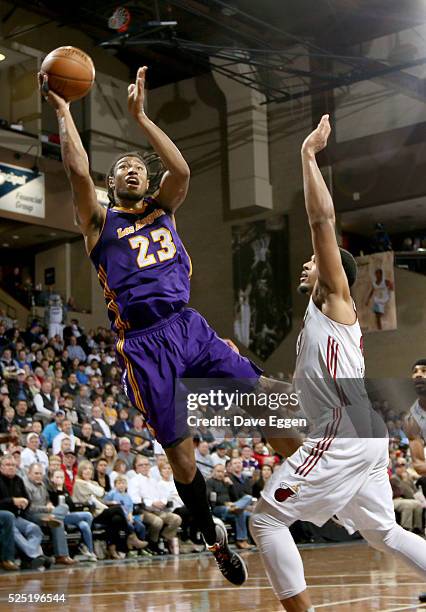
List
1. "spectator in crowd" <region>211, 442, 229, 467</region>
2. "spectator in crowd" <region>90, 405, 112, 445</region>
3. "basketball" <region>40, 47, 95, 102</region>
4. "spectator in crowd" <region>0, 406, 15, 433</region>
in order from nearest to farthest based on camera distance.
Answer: "basketball" <region>40, 47, 95, 102</region>
"spectator in crowd" <region>0, 406, 15, 433</region>
"spectator in crowd" <region>211, 442, 229, 467</region>
"spectator in crowd" <region>90, 405, 112, 445</region>

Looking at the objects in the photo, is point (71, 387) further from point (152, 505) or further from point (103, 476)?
point (152, 505)

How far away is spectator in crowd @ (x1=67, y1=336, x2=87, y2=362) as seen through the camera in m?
18.4

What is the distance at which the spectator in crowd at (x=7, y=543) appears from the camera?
8.77 metres

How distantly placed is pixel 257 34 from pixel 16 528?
1673 cm

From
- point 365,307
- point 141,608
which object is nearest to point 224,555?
point 141,608

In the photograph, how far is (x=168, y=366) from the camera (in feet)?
16.1

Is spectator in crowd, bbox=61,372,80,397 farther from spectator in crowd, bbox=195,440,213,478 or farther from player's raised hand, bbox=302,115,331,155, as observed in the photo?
player's raised hand, bbox=302,115,331,155

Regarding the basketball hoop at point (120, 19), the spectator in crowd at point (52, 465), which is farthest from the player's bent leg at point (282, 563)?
the basketball hoop at point (120, 19)

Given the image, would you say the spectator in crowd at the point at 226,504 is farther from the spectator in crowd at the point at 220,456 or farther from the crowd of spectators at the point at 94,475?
the spectator in crowd at the point at 220,456

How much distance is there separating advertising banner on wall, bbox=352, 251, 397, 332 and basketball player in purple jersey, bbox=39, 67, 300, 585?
17948 mm

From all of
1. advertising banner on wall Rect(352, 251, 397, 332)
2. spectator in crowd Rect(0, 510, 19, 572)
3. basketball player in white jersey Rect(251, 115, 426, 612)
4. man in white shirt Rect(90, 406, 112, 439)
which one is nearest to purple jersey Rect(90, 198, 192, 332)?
basketball player in white jersey Rect(251, 115, 426, 612)

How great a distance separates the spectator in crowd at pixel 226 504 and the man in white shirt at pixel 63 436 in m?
1.97

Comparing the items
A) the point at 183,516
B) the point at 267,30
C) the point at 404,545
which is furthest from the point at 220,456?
the point at 267,30

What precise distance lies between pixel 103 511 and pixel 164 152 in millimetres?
6389
